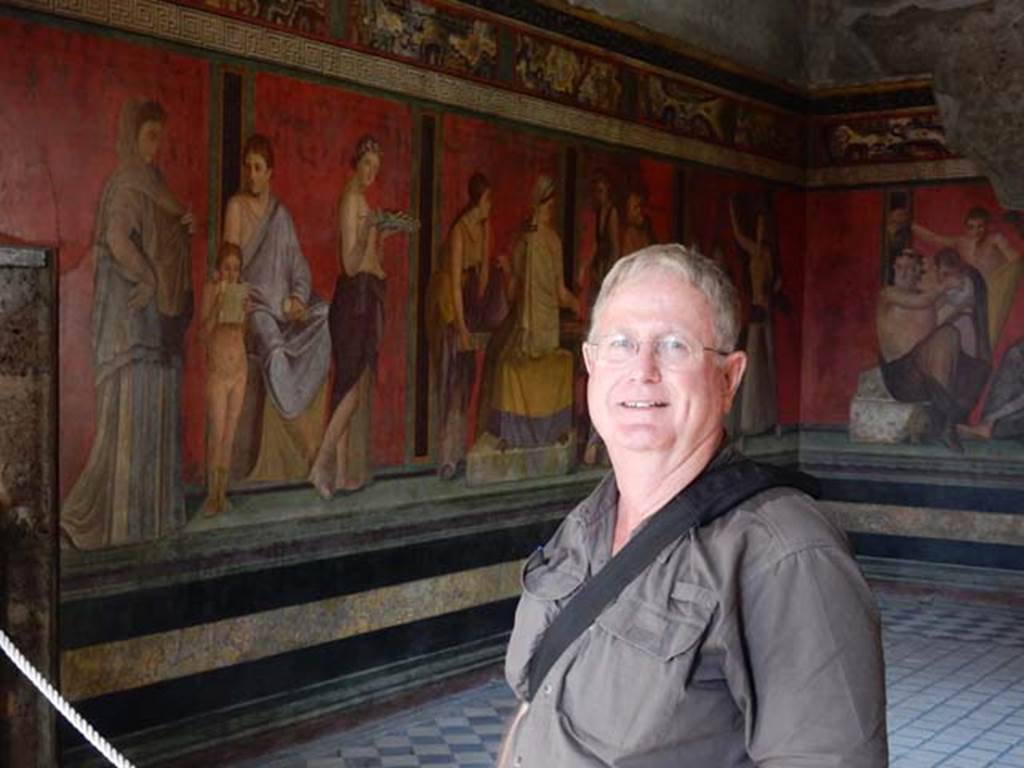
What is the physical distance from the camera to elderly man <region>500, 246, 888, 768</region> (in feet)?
6.23

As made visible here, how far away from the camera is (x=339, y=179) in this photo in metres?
7.36

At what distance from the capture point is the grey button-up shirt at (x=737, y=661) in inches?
74.2

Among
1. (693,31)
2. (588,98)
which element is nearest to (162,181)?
(588,98)

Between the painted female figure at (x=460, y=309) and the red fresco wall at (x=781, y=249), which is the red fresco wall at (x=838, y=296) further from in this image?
the painted female figure at (x=460, y=309)

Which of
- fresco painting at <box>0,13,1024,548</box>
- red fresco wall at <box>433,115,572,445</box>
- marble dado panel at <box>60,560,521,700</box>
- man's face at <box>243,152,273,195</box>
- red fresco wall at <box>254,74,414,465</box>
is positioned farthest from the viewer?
red fresco wall at <box>433,115,572,445</box>

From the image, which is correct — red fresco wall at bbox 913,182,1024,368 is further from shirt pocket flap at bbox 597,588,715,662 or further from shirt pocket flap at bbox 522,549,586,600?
shirt pocket flap at bbox 597,588,715,662

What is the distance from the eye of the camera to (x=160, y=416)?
6.33m

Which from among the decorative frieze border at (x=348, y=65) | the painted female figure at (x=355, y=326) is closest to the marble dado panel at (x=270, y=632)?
the painted female figure at (x=355, y=326)

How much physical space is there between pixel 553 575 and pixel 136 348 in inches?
171

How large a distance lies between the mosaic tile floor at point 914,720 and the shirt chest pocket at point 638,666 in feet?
15.8

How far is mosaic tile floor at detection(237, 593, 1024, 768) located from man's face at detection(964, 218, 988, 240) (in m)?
3.76

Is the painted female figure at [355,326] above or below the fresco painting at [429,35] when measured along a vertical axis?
below

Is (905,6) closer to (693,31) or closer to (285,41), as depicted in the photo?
(693,31)

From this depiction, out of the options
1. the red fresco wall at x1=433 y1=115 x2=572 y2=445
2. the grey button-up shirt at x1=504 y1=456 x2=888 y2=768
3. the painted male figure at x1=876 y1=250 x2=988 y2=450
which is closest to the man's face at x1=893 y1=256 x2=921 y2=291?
the painted male figure at x1=876 y1=250 x2=988 y2=450
